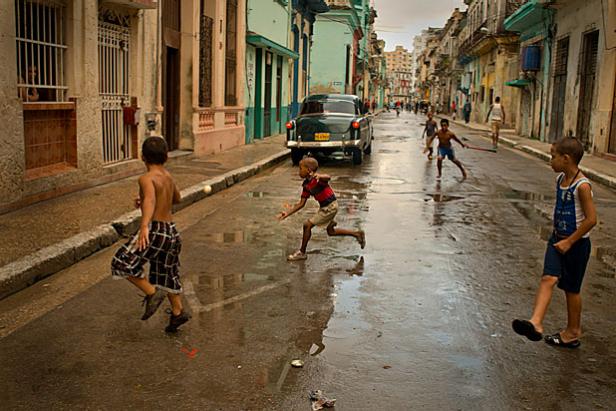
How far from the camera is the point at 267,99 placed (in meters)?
27.6

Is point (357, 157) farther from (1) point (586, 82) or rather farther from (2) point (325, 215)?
(2) point (325, 215)

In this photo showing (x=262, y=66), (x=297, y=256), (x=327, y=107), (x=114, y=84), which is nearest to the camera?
(x=297, y=256)

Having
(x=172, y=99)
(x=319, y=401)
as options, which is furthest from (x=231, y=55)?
(x=319, y=401)

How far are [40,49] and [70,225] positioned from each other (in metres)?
3.61

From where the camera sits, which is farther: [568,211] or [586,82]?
[586,82]

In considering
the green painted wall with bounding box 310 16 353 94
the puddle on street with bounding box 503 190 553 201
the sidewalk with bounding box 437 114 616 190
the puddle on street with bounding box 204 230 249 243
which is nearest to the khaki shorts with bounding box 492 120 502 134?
the sidewalk with bounding box 437 114 616 190

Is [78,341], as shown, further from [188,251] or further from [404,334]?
[188,251]

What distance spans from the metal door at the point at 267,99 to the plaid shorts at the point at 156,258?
22.3m

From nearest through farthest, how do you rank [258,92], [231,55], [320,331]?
[320,331], [231,55], [258,92]

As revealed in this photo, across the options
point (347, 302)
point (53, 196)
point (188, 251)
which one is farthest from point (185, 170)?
point (347, 302)

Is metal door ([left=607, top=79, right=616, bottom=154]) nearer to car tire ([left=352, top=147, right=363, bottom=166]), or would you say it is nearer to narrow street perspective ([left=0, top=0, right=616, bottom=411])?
narrow street perspective ([left=0, top=0, right=616, bottom=411])

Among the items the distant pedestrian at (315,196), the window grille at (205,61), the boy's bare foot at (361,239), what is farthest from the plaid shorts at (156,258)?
the window grille at (205,61)

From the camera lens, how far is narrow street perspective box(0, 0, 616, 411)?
423 cm

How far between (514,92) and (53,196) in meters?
38.1
